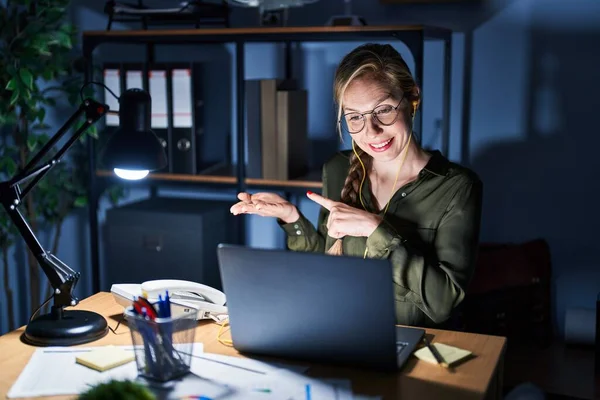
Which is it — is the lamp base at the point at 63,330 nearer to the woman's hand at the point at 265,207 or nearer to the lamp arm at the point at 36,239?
the lamp arm at the point at 36,239

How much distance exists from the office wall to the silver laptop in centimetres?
144

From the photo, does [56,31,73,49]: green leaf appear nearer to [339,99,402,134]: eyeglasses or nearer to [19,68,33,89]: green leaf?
[19,68,33,89]: green leaf

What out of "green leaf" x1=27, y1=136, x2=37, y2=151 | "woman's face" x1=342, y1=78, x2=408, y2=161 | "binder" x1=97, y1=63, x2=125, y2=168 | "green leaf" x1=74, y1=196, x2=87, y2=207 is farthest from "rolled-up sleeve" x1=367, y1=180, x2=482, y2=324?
"green leaf" x1=74, y1=196, x2=87, y2=207

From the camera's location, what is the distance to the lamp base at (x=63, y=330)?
150 centimetres

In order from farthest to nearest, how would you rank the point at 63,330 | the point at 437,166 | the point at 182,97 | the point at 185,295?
the point at 182,97 → the point at 437,166 → the point at 185,295 → the point at 63,330

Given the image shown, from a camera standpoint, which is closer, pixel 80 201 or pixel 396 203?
pixel 396 203

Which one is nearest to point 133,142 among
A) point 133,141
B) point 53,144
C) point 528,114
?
point 133,141

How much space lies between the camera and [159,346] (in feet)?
4.30

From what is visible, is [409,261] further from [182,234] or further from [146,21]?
[146,21]

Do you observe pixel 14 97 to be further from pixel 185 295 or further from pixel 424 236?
pixel 424 236

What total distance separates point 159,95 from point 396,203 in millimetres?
1232

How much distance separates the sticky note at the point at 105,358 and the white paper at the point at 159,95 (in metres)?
1.50

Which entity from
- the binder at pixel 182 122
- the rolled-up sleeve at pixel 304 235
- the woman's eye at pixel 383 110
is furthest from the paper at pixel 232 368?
the binder at pixel 182 122

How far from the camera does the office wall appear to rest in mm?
2584
